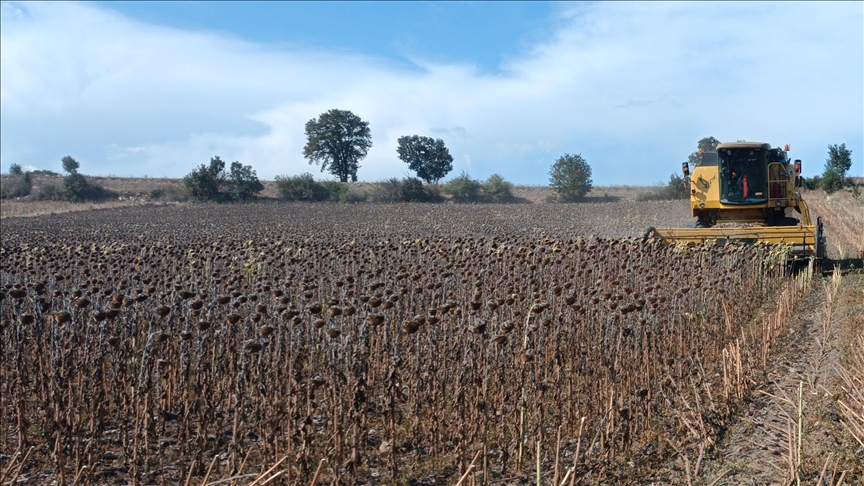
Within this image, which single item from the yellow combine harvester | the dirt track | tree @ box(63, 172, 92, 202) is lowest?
the dirt track

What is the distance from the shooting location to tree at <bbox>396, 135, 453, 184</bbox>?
8012cm

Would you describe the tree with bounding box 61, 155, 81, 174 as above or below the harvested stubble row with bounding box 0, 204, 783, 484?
above

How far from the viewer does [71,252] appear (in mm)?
15266

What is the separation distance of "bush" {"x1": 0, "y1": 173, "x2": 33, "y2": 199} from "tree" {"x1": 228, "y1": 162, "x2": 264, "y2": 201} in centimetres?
1753

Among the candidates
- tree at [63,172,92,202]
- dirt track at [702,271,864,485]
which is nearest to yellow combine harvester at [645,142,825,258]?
dirt track at [702,271,864,485]

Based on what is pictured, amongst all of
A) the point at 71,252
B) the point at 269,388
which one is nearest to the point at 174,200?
the point at 71,252

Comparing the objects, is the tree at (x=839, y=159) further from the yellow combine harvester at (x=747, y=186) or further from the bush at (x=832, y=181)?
the yellow combine harvester at (x=747, y=186)

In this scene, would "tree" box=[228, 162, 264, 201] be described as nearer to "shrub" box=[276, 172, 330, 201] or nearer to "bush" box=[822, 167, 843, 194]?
"shrub" box=[276, 172, 330, 201]

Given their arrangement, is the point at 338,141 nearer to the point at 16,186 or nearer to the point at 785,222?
the point at 16,186

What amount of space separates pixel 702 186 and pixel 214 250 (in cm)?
1149

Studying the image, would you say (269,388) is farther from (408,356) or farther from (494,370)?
(494,370)

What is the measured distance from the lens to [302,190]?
6094 cm

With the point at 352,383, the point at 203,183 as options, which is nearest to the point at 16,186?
the point at 203,183

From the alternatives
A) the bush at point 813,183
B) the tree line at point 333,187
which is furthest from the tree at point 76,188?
the bush at point 813,183
